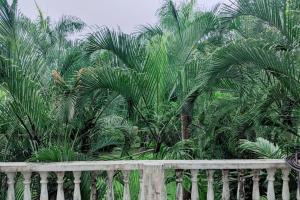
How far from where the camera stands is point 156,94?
474 centimetres

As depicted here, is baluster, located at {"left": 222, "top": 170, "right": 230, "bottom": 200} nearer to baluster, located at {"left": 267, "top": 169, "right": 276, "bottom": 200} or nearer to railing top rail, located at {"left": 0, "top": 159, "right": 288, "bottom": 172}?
railing top rail, located at {"left": 0, "top": 159, "right": 288, "bottom": 172}

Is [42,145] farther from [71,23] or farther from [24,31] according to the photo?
[71,23]

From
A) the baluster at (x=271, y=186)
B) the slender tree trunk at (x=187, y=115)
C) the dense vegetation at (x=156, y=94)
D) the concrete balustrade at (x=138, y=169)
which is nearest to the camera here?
the concrete balustrade at (x=138, y=169)

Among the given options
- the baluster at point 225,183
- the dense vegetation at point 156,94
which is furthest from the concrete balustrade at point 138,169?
the dense vegetation at point 156,94

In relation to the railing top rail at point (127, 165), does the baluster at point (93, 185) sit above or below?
below

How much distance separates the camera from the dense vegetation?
3.95 m

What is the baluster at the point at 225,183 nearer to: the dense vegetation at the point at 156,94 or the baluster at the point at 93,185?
the dense vegetation at the point at 156,94

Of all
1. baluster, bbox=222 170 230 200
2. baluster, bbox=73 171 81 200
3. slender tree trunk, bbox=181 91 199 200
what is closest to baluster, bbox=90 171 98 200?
baluster, bbox=73 171 81 200

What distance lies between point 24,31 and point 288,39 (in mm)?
2783

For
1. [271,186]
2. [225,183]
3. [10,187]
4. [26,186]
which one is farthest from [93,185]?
[271,186]

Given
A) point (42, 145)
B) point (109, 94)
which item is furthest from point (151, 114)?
point (42, 145)

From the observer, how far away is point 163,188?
3.37 metres

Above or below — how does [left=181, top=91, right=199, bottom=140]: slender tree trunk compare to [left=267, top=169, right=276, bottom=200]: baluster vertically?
above

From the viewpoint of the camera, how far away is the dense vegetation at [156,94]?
12.9 feet
